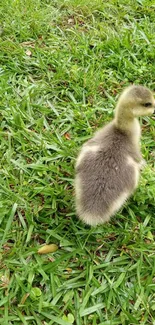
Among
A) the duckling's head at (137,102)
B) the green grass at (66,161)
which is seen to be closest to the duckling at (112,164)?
the duckling's head at (137,102)

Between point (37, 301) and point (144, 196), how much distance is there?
70cm

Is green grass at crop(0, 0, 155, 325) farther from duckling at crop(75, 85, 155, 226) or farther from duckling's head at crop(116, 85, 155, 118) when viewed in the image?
duckling's head at crop(116, 85, 155, 118)

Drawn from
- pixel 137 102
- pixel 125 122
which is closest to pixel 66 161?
pixel 125 122

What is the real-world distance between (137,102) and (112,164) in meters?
0.31

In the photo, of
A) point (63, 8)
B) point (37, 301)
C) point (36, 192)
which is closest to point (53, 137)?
point (36, 192)

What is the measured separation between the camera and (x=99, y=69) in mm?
2777

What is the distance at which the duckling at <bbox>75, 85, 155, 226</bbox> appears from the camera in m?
Answer: 1.89

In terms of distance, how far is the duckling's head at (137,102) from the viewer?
200 cm

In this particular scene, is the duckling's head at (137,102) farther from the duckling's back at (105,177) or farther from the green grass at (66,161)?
the green grass at (66,161)

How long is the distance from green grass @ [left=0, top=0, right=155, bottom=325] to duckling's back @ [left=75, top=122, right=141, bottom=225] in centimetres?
17

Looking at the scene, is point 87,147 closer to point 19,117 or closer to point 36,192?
point 36,192

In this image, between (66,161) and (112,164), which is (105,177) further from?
(66,161)

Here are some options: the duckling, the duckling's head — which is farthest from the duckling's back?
the duckling's head

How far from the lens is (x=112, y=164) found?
1.94 meters
